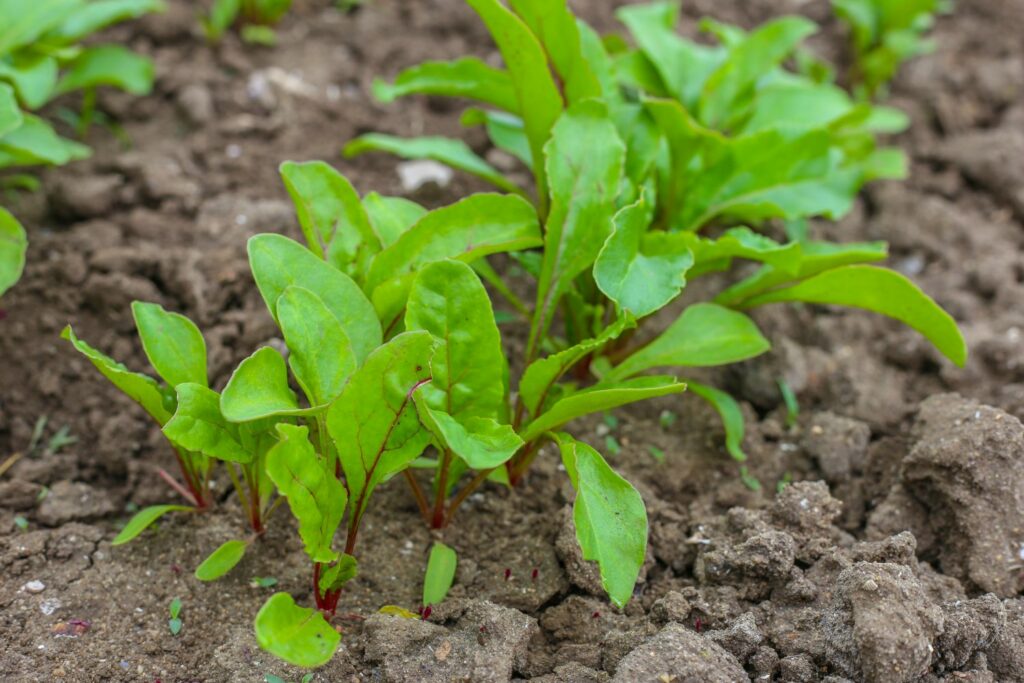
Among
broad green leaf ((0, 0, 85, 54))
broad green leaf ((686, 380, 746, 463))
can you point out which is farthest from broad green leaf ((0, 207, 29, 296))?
broad green leaf ((686, 380, 746, 463))

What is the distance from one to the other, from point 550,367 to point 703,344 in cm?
46

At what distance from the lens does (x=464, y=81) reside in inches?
99.3

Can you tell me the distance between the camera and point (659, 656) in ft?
5.79

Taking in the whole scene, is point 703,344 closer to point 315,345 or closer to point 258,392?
point 315,345

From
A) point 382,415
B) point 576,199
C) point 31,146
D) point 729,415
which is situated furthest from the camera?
point 31,146

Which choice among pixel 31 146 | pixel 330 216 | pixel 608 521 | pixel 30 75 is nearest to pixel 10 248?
pixel 31 146

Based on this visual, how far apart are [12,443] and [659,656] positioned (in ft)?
4.92

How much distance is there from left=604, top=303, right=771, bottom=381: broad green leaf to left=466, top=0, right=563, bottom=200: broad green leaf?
488mm

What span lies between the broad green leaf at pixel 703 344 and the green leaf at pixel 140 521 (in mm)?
959

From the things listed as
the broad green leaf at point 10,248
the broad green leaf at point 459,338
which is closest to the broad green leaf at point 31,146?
the broad green leaf at point 10,248

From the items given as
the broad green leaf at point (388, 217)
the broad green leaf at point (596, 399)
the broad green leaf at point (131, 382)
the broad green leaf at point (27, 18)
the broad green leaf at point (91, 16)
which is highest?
the broad green leaf at point (27, 18)

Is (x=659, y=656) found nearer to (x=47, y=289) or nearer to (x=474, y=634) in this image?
(x=474, y=634)

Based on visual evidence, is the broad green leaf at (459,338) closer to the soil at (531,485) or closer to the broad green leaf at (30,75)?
the soil at (531,485)

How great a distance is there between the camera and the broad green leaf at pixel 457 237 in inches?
80.3
